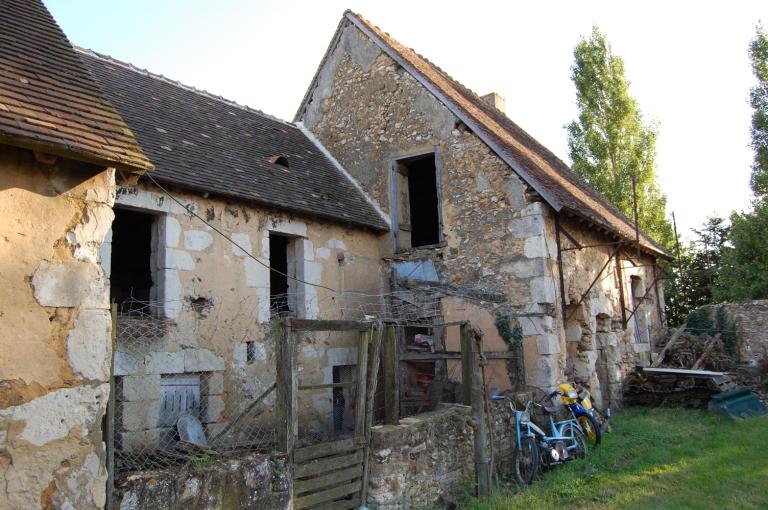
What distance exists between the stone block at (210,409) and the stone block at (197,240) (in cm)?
182

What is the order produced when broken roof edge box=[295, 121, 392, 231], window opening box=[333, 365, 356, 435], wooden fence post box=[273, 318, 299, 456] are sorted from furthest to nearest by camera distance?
broken roof edge box=[295, 121, 392, 231], window opening box=[333, 365, 356, 435], wooden fence post box=[273, 318, 299, 456]

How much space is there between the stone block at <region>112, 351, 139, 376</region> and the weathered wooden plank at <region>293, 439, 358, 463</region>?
2.50 meters

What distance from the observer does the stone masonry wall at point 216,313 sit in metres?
6.67

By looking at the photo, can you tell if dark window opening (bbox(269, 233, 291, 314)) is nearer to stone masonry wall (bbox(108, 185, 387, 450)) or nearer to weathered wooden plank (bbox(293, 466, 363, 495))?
stone masonry wall (bbox(108, 185, 387, 450))

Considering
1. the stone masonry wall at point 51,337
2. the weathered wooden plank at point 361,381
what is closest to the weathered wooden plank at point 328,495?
the weathered wooden plank at point 361,381

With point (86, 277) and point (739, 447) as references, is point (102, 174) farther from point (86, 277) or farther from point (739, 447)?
point (739, 447)

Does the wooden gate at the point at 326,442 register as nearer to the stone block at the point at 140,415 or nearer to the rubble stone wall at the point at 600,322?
the stone block at the point at 140,415

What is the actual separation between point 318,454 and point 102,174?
2.91 meters

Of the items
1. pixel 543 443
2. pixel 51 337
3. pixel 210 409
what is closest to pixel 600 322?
pixel 543 443

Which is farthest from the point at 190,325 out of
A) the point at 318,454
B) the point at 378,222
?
the point at 378,222

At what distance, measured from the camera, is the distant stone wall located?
12929 mm

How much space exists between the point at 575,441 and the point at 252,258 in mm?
4805

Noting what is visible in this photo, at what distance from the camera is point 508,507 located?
19.2 feet

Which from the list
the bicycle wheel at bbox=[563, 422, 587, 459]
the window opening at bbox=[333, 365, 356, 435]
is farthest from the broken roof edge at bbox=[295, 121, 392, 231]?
the bicycle wheel at bbox=[563, 422, 587, 459]
